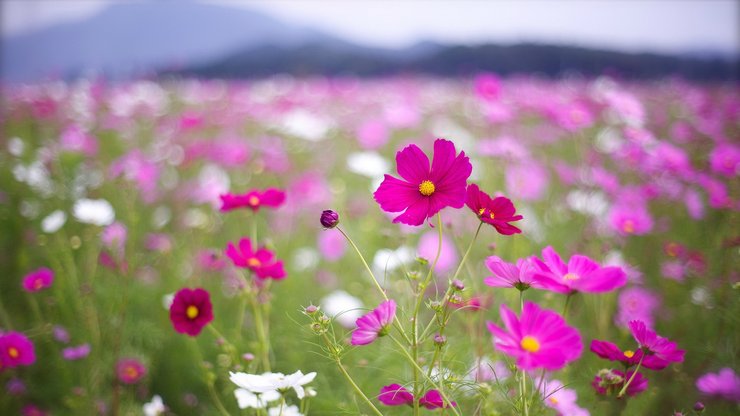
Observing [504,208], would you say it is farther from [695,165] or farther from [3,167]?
[3,167]

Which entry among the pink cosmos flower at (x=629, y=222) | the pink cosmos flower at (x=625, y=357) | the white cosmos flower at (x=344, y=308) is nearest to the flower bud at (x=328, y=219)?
the pink cosmos flower at (x=625, y=357)

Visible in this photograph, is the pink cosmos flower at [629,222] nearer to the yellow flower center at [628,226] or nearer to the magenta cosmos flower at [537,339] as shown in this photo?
the yellow flower center at [628,226]

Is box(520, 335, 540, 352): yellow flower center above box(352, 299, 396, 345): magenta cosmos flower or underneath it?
above

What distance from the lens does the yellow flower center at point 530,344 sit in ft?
1.50

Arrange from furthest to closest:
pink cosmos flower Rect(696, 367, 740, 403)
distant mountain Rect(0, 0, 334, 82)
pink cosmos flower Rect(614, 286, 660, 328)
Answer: distant mountain Rect(0, 0, 334, 82)
pink cosmos flower Rect(614, 286, 660, 328)
pink cosmos flower Rect(696, 367, 740, 403)

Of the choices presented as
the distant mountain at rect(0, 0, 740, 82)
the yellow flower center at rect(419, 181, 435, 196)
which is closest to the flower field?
the yellow flower center at rect(419, 181, 435, 196)

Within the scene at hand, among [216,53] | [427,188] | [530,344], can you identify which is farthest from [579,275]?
[216,53]

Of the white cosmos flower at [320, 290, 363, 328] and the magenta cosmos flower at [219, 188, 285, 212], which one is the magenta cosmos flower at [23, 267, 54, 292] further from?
the white cosmos flower at [320, 290, 363, 328]

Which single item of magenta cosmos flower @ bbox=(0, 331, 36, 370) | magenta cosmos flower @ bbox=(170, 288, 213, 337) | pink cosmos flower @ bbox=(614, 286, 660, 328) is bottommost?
pink cosmos flower @ bbox=(614, 286, 660, 328)

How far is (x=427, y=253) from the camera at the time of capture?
49.4 inches

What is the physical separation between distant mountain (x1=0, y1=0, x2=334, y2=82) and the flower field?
1470 mm

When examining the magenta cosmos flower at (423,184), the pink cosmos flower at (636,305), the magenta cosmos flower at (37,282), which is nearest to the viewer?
the magenta cosmos flower at (423,184)

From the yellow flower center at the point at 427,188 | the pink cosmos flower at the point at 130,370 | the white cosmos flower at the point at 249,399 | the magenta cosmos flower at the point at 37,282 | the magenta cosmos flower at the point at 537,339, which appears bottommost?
the pink cosmos flower at the point at 130,370

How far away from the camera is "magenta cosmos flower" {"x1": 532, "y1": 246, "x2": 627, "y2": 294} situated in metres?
0.46
